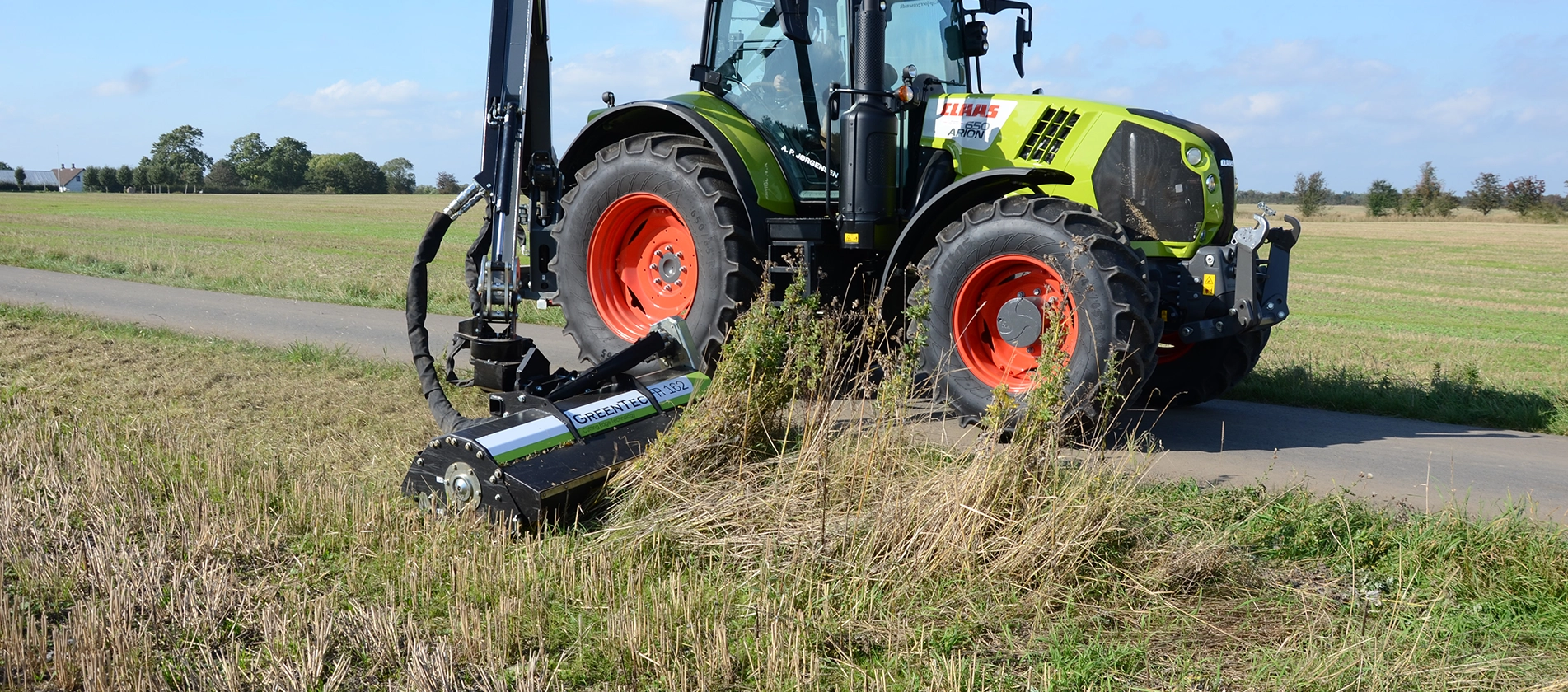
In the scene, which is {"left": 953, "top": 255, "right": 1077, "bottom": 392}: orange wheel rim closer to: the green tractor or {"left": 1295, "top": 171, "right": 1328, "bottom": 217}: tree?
the green tractor

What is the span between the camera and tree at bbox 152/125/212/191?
7794cm

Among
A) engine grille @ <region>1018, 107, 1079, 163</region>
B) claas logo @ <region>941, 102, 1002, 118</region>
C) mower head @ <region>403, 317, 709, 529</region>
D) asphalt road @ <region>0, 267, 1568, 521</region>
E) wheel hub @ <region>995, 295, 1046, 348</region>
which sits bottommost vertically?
asphalt road @ <region>0, 267, 1568, 521</region>

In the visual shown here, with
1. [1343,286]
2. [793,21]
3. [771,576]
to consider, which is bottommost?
[771,576]

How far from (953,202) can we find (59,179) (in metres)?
101

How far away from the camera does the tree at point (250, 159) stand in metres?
81.1

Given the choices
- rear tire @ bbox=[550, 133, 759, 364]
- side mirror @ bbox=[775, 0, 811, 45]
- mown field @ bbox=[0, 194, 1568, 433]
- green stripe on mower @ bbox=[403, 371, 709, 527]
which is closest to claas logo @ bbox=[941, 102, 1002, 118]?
side mirror @ bbox=[775, 0, 811, 45]

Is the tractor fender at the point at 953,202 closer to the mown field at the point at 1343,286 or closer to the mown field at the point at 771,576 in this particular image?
the mown field at the point at 771,576

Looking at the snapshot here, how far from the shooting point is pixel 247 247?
2292cm

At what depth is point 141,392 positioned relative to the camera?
6.69 metres

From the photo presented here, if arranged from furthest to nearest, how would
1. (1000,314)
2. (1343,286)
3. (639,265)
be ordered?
(1343,286), (639,265), (1000,314)

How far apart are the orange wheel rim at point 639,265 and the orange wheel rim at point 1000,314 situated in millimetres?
1870

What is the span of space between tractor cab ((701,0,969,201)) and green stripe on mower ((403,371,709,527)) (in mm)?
2213

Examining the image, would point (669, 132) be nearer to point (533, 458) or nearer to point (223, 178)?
point (533, 458)

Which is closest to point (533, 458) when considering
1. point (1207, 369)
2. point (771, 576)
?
point (771, 576)
